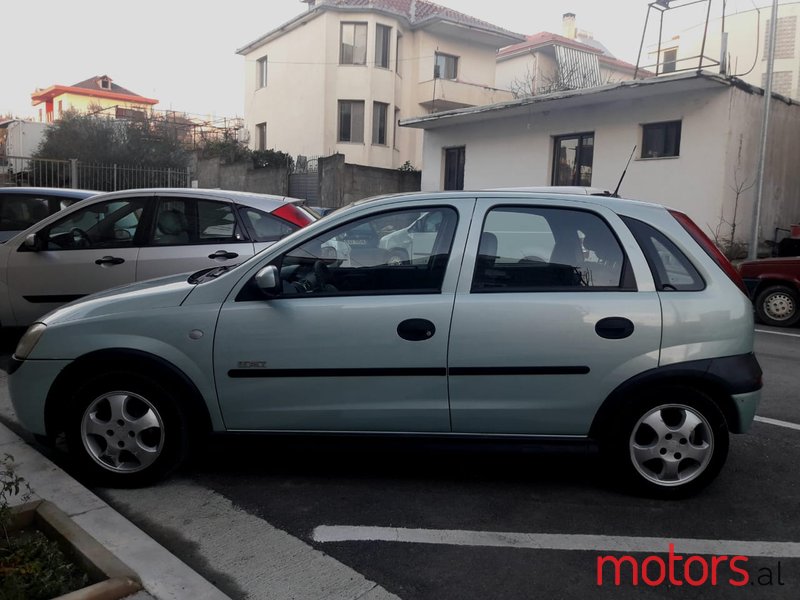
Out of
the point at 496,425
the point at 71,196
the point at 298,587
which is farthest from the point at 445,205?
the point at 71,196

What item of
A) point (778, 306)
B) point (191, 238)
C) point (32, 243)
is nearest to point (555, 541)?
point (191, 238)

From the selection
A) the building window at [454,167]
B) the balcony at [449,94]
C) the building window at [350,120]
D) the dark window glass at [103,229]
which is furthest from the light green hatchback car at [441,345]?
the balcony at [449,94]

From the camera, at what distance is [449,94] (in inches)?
1185

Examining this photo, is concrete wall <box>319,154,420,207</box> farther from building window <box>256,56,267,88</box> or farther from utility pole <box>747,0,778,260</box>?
building window <box>256,56,267,88</box>

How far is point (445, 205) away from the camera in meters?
3.95

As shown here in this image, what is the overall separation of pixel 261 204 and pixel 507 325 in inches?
145

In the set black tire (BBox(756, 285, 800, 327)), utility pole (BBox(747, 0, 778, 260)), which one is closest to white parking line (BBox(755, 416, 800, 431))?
black tire (BBox(756, 285, 800, 327))

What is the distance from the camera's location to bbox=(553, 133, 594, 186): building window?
703 inches

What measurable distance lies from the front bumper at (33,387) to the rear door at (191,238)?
2602 millimetres

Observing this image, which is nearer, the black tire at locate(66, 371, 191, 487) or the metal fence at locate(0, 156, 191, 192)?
the black tire at locate(66, 371, 191, 487)

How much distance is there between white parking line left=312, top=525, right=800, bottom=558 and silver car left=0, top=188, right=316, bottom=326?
11.9 feet

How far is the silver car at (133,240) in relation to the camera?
21.7ft

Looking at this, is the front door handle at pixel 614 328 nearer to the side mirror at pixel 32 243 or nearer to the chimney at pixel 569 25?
the side mirror at pixel 32 243

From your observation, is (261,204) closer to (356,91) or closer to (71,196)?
(71,196)
